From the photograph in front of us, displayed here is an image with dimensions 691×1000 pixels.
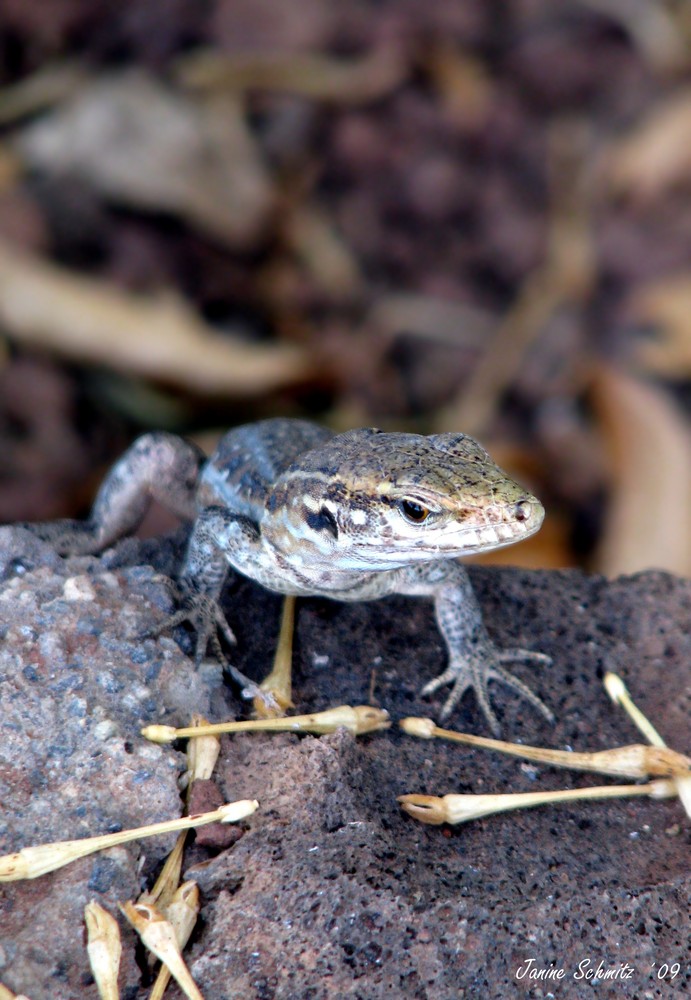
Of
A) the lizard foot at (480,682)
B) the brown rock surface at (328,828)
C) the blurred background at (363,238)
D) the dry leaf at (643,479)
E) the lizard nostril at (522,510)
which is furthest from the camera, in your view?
the blurred background at (363,238)

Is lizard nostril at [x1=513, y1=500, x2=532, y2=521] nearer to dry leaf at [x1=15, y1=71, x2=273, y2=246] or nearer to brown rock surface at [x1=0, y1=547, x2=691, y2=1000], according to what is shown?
brown rock surface at [x1=0, y1=547, x2=691, y2=1000]

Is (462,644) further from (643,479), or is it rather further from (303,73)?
(303,73)

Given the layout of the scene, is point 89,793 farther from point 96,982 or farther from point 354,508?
point 354,508

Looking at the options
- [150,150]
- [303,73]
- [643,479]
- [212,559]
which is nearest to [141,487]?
[212,559]

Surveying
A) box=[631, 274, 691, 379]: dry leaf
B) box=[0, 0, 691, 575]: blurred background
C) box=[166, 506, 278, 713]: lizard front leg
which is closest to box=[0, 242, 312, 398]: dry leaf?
box=[0, 0, 691, 575]: blurred background

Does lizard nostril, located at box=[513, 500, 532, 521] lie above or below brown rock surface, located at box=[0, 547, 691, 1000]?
above

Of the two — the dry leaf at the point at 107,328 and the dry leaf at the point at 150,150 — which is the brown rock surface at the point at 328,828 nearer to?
the dry leaf at the point at 107,328

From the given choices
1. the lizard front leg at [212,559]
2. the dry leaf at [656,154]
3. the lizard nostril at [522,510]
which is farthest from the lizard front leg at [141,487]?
the dry leaf at [656,154]
